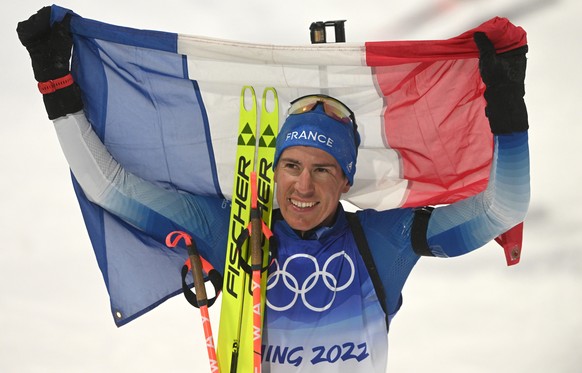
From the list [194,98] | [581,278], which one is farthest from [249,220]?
[581,278]

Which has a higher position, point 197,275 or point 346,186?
point 346,186

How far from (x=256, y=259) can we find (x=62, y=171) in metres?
1.89

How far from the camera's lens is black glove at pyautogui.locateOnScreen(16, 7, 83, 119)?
413 cm

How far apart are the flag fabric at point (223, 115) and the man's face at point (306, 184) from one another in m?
0.44

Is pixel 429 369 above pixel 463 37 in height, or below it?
below

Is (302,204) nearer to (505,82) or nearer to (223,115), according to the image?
(223,115)

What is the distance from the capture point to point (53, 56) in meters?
4.22

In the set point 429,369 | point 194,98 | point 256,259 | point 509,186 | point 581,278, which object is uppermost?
point 194,98

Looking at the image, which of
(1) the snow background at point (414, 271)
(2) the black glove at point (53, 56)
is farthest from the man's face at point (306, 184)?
(1) the snow background at point (414, 271)

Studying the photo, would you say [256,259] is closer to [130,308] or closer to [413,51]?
[130,308]

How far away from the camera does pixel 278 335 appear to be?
4258 mm

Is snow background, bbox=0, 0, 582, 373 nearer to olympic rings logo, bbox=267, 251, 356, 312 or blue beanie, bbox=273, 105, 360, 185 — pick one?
olympic rings logo, bbox=267, 251, 356, 312

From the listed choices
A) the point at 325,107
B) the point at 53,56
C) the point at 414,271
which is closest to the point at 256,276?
the point at 325,107

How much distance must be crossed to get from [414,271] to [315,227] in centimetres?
135
